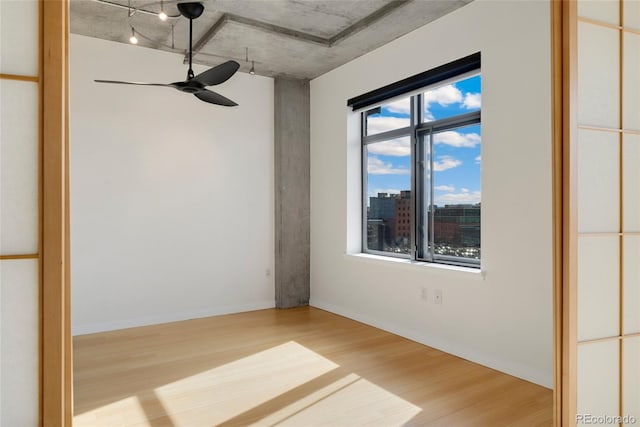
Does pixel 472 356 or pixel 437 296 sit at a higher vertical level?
pixel 437 296

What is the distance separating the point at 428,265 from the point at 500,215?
83 cm

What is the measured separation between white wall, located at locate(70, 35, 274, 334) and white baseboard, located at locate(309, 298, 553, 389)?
4.86 ft

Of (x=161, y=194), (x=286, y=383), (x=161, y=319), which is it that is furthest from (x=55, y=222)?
(x=161, y=319)

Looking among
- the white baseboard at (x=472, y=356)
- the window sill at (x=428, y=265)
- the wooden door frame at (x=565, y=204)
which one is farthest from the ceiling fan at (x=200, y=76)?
the white baseboard at (x=472, y=356)

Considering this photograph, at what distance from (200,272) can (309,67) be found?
2591 millimetres

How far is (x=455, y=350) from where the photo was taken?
343cm

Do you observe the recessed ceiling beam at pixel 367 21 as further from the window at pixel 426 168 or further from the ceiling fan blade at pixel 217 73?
the ceiling fan blade at pixel 217 73

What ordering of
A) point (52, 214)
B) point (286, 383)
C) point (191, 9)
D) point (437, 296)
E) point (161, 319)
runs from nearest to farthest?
point (52, 214)
point (286, 383)
point (191, 9)
point (437, 296)
point (161, 319)

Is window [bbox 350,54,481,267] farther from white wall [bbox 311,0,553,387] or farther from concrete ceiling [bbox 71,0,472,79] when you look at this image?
concrete ceiling [bbox 71,0,472,79]

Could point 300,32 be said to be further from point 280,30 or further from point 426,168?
point 426,168

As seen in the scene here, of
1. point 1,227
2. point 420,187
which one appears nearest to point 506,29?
point 420,187

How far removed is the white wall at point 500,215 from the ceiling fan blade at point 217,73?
66.2 inches

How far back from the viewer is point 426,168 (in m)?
3.98

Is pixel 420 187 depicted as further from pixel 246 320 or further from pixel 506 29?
pixel 246 320
